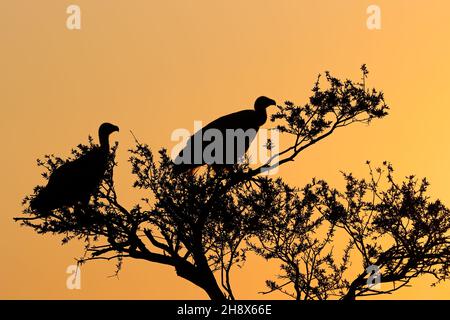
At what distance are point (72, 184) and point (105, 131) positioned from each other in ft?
8.36

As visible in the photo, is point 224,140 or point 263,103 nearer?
point 224,140

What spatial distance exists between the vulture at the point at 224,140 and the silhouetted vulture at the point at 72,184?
1.75 meters

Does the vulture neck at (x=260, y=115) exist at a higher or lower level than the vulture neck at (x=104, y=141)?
higher

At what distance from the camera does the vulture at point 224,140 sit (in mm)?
19480

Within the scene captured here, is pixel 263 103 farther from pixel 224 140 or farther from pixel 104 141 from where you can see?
pixel 104 141

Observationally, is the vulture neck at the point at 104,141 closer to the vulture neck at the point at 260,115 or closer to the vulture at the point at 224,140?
the vulture at the point at 224,140

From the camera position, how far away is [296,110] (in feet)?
57.0

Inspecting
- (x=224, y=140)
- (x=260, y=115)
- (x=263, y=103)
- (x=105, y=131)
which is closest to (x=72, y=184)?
(x=105, y=131)

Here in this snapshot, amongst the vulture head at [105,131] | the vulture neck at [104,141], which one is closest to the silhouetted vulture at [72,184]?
the vulture neck at [104,141]

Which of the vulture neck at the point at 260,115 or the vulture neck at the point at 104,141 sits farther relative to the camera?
the vulture neck at the point at 260,115

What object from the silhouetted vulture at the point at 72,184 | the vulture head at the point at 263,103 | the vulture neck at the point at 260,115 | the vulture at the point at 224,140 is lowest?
the silhouetted vulture at the point at 72,184

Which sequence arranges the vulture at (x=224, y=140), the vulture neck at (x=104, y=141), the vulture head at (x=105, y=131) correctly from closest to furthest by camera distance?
the vulture at (x=224, y=140) < the vulture neck at (x=104, y=141) < the vulture head at (x=105, y=131)

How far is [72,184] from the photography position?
18766mm

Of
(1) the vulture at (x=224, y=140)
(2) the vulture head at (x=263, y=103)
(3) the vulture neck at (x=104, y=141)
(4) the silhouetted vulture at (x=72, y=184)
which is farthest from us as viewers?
(2) the vulture head at (x=263, y=103)
